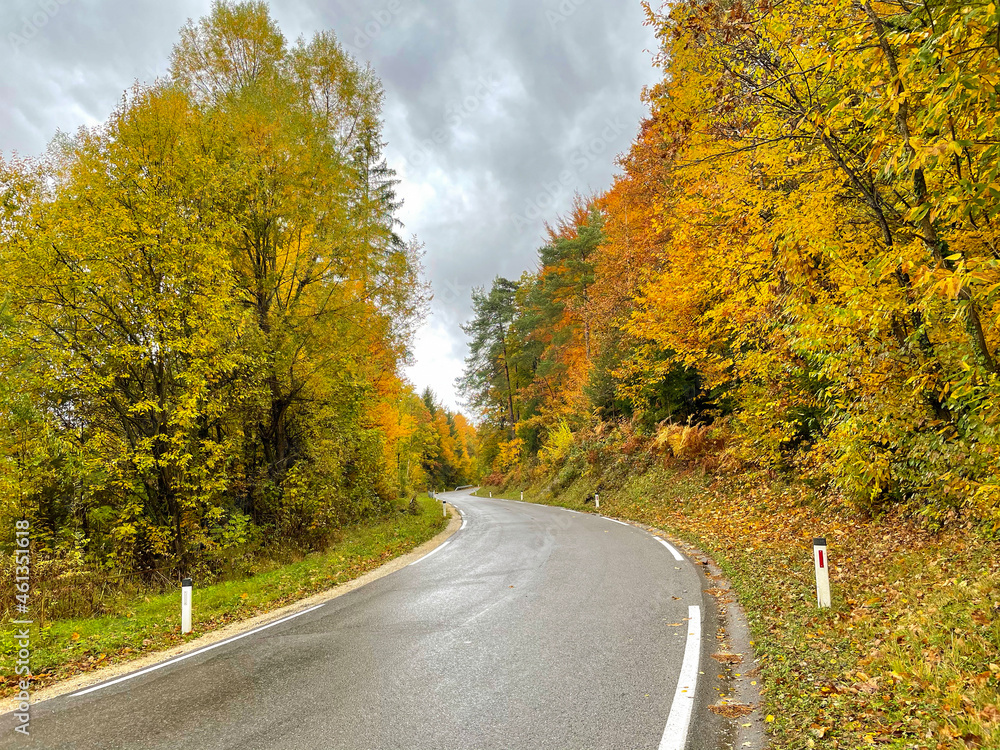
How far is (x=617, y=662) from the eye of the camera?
489 centimetres

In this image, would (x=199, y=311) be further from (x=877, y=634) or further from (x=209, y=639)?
(x=877, y=634)

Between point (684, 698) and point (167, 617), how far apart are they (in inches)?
307

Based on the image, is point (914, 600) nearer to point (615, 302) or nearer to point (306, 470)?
point (306, 470)

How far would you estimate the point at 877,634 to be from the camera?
4.80 m

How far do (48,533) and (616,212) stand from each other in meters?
22.7

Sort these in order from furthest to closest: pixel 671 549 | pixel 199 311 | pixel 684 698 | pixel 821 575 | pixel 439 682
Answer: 1. pixel 671 549
2. pixel 199 311
3. pixel 821 575
4. pixel 439 682
5. pixel 684 698

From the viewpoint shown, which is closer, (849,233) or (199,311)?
(849,233)

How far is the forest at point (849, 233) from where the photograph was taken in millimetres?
3918

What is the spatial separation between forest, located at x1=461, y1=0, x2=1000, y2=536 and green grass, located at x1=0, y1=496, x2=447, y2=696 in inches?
370

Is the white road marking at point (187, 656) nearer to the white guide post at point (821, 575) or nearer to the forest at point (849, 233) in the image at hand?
the white guide post at point (821, 575)

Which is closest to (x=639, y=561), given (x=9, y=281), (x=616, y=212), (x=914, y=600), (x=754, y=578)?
(x=754, y=578)

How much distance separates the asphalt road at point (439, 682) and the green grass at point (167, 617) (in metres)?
1.31

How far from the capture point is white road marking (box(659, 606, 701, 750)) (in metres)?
3.50

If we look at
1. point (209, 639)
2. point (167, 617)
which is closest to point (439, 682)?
point (209, 639)
